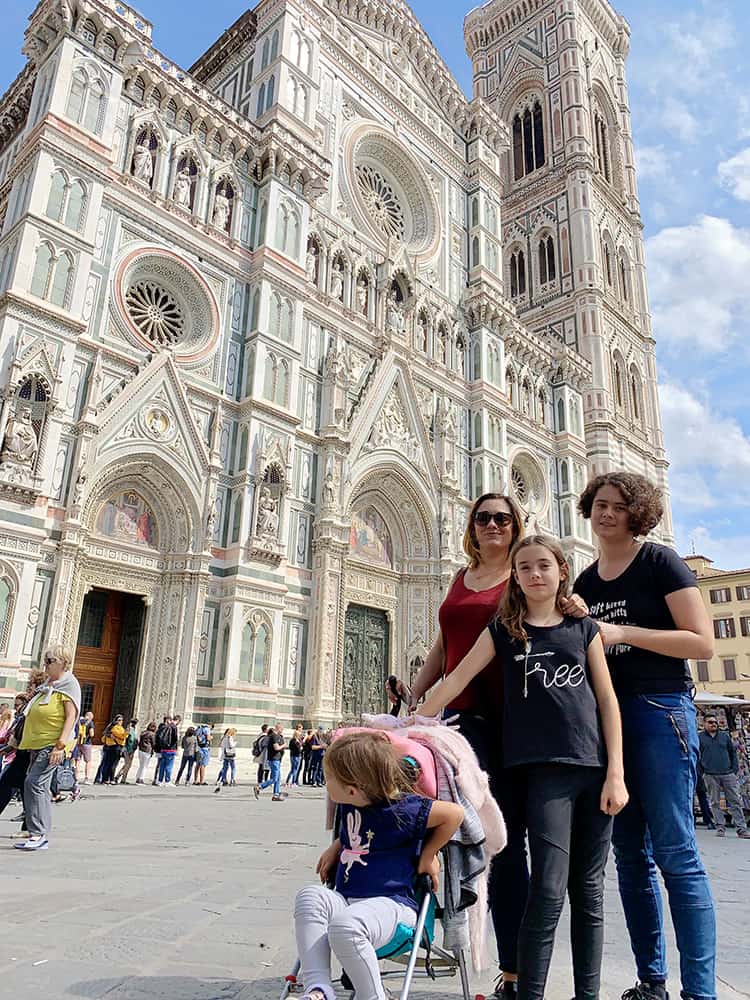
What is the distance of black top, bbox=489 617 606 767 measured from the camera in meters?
2.51

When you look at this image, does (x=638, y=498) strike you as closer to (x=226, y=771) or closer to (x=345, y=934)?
(x=345, y=934)

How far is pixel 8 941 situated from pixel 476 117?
3157cm

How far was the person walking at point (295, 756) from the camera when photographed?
15227 millimetres

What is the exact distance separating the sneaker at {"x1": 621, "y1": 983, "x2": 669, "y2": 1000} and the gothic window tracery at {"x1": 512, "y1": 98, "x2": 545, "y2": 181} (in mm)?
40979

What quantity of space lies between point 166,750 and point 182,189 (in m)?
13.1

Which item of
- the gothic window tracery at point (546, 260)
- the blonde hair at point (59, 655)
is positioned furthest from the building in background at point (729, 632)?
the blonde hair at point (59, 655)

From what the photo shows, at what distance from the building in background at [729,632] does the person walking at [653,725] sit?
138ft


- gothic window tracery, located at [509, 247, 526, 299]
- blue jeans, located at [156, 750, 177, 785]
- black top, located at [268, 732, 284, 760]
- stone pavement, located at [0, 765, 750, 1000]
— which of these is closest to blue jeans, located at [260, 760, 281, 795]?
black top, located at [268, 732, 284, 760]

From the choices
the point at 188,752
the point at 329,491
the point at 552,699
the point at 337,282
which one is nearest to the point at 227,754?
the point at 188,752

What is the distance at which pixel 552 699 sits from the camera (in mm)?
2564

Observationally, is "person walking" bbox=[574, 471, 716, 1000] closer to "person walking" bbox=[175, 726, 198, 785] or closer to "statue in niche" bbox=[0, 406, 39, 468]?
"person walking" bbox=[175, 726, 198, 785]

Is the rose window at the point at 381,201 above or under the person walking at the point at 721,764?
above

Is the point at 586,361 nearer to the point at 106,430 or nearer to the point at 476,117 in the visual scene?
the point at 476,117

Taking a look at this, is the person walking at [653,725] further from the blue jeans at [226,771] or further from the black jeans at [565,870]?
the blue jeans at [226,771]
